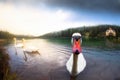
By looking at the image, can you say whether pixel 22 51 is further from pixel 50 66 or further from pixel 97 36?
pixel 97 36

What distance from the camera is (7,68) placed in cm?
287

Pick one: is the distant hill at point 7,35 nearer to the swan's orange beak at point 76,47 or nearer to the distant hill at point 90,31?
the distant hill at point 90,31

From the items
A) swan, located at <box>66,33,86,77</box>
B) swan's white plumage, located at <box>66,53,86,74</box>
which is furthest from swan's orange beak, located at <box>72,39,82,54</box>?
swan's white plumage, located at <box>66,53,86,74</box>

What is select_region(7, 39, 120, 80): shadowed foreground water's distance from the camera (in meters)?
2.88

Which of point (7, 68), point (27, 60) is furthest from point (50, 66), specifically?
point (7, 68)

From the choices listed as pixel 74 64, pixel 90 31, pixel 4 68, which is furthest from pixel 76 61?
pixel 4 68

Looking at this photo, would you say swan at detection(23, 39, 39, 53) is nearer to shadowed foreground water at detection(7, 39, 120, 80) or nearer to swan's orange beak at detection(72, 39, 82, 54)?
shadowed foreground water at detection(7, 39, 120, 80)

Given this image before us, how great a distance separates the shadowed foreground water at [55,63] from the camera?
2883mm

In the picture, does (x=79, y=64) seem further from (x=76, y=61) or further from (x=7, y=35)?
(x=7, y=35)

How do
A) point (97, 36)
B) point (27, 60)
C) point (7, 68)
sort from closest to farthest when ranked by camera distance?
point (7, 68), point (27, 60), point (97, 36)

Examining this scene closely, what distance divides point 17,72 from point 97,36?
3.89 feet

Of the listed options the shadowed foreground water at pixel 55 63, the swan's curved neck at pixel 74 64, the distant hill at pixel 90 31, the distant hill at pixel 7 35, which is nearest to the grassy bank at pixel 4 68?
the shadowed foreground water at pixel 55 63

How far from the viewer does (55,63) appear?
10.0 feet

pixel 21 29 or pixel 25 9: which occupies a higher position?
pixel 25 9
